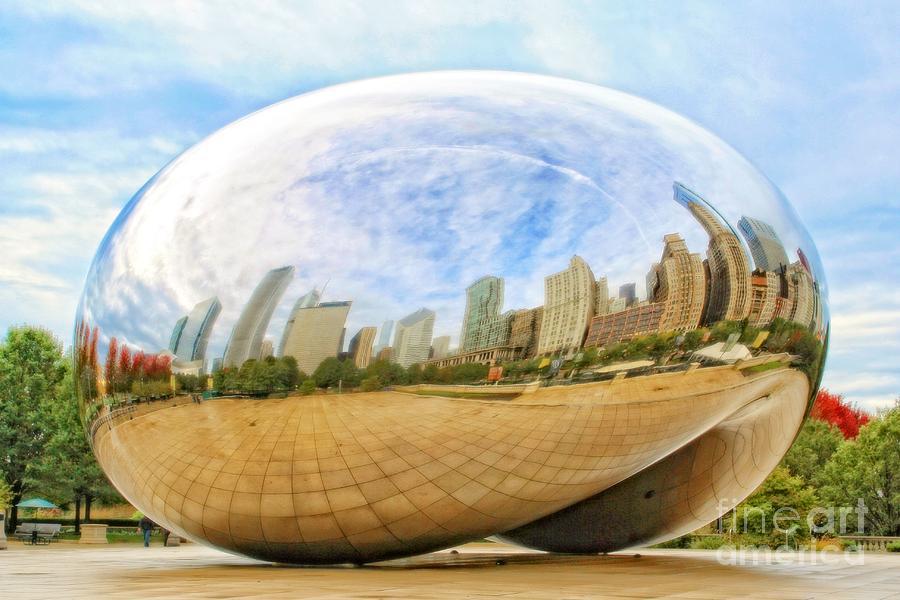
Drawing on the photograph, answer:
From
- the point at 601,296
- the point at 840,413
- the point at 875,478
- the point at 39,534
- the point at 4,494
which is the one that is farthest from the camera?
the point at 840,413

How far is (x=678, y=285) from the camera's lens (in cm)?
970

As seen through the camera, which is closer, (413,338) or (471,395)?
(413,338)

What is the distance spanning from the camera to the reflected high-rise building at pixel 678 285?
31.4 feet

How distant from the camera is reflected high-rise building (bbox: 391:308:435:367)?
29.2ft

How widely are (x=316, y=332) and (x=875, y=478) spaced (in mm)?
37741

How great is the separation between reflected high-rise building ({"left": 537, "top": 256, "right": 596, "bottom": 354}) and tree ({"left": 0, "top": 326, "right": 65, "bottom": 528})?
116 ft

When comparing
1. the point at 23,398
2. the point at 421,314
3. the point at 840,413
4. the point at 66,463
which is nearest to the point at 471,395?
the point at 421,314

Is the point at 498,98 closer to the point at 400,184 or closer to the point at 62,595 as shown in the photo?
the point at 400,184

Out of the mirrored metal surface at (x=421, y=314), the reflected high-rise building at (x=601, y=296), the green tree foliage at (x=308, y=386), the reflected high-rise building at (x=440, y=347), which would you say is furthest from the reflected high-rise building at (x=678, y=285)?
the green tree foliage at (x=308, y=386)

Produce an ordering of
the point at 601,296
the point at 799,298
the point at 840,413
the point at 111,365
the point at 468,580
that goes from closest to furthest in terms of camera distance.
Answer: the point at 601,296 < the point at 468,580 < the point at 111,365 < the point at 799,298 < the point at 840,413

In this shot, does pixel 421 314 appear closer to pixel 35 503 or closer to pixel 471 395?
pixel 471 395

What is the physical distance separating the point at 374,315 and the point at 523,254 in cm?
148

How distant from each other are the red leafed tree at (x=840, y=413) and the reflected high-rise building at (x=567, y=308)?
56.5 metres

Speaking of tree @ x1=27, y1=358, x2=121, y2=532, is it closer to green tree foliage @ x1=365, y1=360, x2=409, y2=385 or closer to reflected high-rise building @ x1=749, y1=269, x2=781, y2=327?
green tree foliage @ x1=365, y1=360, x2=409, y2=385
